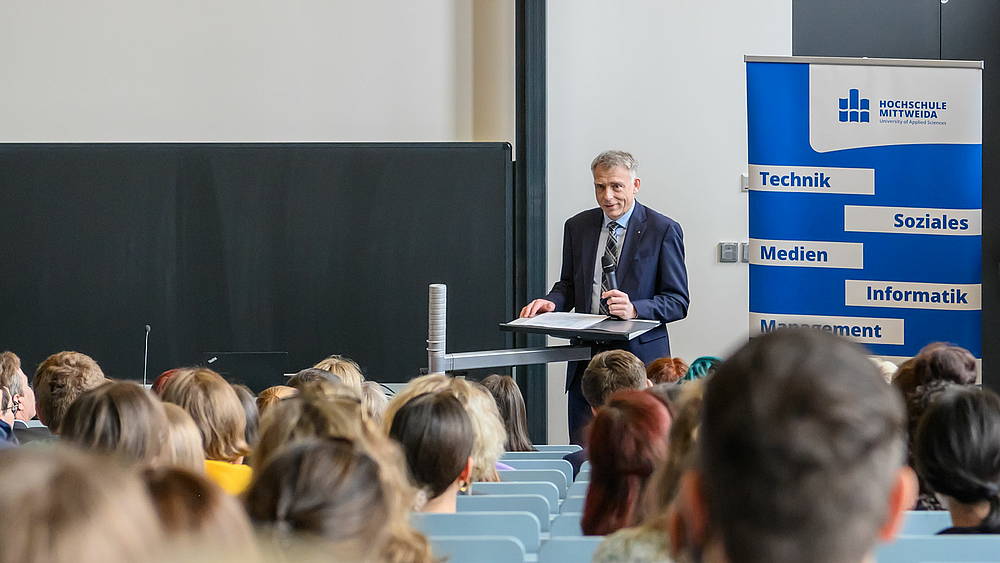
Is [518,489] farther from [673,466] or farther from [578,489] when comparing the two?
[673,466]

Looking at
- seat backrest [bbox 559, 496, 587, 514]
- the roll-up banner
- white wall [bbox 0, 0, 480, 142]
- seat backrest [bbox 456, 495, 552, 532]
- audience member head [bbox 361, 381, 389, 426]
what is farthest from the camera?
white wall [bbox 0, 0, 480, 142]

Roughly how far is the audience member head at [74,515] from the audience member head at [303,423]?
0.98 metres

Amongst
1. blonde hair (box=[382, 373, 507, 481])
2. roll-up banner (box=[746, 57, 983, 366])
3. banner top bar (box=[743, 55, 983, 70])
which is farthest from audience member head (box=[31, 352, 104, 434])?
banner top bar (box=[743, 55, 983, 70])

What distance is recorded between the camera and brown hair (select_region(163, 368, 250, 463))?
235cm

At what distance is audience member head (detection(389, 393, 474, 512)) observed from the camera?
2.01 metres

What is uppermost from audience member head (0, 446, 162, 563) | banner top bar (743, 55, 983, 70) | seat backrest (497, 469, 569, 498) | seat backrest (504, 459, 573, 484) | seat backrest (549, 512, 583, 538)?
banner top bar (743, 55, 983, 70)

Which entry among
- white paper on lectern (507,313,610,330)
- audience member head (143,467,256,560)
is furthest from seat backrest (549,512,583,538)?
white paper on lectern (507,313,610,330)

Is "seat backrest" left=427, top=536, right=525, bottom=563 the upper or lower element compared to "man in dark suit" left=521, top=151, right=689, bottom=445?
lower

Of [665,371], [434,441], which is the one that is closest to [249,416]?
[434,441]

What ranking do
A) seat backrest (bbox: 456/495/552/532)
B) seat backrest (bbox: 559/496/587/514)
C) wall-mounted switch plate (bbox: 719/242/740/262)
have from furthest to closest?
1. wall-mounted switch plate (bbox: 719/242/740/262)
2. seat backrest (bbox: 559/496/587/514)
3. seat backrest (bbox: 456/495/552/532)

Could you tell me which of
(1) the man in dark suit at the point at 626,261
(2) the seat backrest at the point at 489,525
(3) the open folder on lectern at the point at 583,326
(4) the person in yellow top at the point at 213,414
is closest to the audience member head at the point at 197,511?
(2) the seat backrest at the point at 489,525

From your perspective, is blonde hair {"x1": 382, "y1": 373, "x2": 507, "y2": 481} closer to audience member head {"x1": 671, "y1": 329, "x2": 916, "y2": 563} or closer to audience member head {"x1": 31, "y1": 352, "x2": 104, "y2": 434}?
audience member head {"x1": 31, "y1": 352, "x2": 104, "y2": 434}

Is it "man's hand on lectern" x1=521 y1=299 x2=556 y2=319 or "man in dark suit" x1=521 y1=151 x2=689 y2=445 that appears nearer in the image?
"man's hand on lectern" x1=521 y1=299 x2=556 y2=319

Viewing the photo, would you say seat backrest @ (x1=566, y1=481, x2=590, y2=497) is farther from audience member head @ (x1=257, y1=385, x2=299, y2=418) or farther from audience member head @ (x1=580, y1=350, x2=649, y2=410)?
audience member head @ (x1=257, y1=385, x2=299, y2=418)
